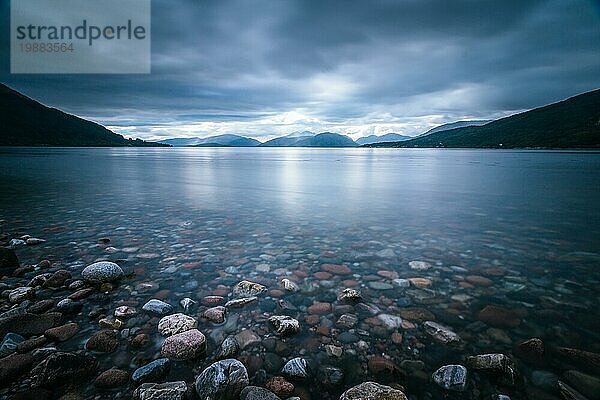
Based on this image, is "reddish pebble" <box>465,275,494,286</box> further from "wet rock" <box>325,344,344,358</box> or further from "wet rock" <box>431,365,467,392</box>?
"wet rock" <box>325,344,344,358</box>

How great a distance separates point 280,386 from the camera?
369 centimetres

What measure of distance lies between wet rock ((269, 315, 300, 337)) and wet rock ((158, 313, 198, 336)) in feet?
4.41

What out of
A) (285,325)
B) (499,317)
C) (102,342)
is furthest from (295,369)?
(499,317)

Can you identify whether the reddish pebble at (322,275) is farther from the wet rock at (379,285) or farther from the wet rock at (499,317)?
the wet rock at (499,317)

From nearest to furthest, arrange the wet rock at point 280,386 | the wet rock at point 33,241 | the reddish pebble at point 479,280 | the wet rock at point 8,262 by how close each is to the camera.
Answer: the wet rock at point 280,386 → the reddish pebble at point 479,280 → the wet rock at point 8,262 → the wet rock at point 33,241

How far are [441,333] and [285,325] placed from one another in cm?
256

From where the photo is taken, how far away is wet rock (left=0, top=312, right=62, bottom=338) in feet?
14.9

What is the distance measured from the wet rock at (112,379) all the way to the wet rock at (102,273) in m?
3.14

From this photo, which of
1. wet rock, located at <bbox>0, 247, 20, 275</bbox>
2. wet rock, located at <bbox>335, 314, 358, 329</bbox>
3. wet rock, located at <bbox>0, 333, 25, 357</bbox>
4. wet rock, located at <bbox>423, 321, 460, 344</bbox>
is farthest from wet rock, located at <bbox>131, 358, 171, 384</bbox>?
wet rock, located at <bbox>0, 247, 20, 275</bbox>

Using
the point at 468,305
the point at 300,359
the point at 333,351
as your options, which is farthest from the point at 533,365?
the point at 300,359

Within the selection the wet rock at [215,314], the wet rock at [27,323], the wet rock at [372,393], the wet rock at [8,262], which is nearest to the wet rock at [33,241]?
the wet rock at [8,262]

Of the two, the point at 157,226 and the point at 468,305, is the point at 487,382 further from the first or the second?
the point at 157,226

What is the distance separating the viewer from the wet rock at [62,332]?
4.51 meters

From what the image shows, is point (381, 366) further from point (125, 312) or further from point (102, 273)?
point (102, 273)
